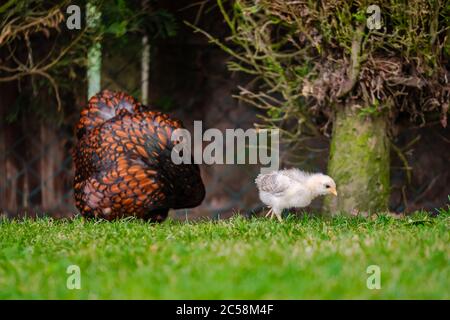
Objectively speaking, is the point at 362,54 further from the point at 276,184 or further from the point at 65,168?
the point at 65,168

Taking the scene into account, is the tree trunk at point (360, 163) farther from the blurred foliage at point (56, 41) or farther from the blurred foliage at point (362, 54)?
the blurred foliage at point (56, 41)

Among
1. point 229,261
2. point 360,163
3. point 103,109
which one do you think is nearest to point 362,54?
point 360,163

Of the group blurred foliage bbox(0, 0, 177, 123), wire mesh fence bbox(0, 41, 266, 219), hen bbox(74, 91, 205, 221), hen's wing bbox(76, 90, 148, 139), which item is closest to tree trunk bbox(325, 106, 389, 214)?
hen bbox(74, 91, 205, 221)

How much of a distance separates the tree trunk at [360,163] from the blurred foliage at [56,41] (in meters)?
2.05

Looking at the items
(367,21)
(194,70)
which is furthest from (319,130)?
(194,70)

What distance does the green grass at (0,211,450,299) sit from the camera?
3078 millimetres

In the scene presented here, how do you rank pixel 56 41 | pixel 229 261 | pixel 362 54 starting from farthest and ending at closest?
1. pixel 56 41
2. pixel 362 54
3. pixel 229 261

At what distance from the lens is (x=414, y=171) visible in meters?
7.45

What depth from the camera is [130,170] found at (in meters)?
5.36

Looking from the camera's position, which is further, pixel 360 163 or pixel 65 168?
pixel 65 168

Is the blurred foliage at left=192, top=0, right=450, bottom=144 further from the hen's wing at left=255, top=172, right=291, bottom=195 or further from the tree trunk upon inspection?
the hen's wing at left=255, top=172, right=291, bottom=195

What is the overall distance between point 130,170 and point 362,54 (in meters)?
1.79

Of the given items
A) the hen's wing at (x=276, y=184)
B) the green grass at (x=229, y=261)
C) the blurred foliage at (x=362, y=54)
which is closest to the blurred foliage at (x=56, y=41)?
the blurred foliage at (x=362, y=54)
